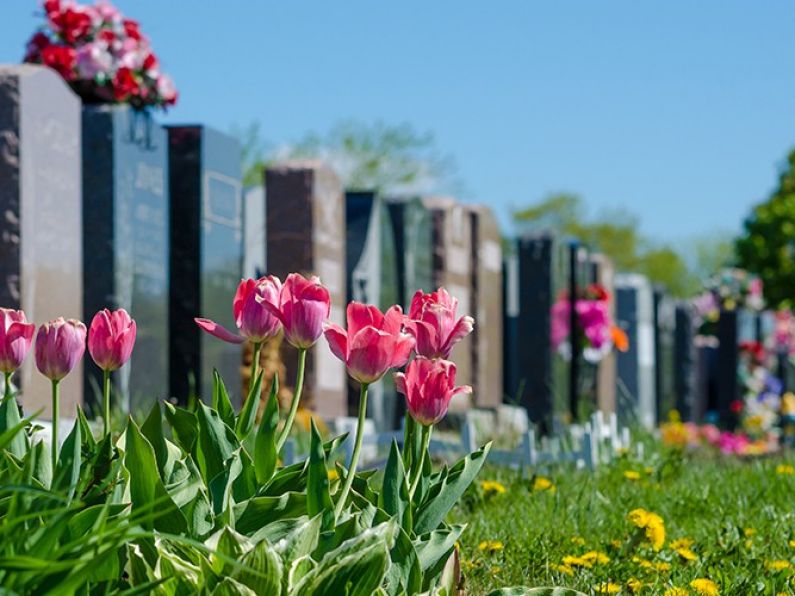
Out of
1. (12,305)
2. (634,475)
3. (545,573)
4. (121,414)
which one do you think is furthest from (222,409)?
(12,305)

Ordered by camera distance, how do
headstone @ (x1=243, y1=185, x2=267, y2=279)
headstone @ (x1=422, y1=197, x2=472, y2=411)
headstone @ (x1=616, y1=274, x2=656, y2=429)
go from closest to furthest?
1. headstone @ (x1=243, y1=185, x2=267, y2=279)
2. headstone @ (x1=422, y1=197, x2=472, y2=411)
3. headstone @ (x1=616, y1=274, x2=656, y2=429)

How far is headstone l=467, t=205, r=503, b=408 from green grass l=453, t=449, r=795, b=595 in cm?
701

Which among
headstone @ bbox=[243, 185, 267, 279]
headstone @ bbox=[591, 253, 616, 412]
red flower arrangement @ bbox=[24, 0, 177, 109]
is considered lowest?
headstone @ bbox=[591, 253, 616, 412]

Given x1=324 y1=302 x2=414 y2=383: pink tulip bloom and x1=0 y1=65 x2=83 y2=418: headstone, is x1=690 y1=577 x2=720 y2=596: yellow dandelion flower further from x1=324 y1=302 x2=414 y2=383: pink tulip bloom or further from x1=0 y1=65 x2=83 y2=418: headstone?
x1=0 y1=65 x2=83 y2=418: headstone

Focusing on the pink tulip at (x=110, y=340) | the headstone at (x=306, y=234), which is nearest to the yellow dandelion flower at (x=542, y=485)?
the pink tulip at (x=110, y=340)

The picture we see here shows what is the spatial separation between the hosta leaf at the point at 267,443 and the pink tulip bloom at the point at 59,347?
0.41 meters

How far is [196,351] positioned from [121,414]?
2288 millimetres

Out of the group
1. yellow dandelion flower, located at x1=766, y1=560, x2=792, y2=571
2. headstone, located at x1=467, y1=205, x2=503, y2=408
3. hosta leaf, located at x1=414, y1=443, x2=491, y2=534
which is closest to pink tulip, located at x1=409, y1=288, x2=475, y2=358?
hosta leaf, located at x1=414, y1=443, x2=491, y2=534

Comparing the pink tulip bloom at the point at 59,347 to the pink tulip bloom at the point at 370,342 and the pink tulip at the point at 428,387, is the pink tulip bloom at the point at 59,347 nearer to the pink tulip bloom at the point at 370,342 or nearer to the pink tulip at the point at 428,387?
the pink tulip bloom at the point at 370,342

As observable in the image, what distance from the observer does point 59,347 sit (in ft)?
9.36

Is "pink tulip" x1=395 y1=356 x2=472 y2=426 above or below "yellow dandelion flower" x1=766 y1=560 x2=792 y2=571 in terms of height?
above

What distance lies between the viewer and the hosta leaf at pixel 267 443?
9.81 feet

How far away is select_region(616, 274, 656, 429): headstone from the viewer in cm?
1886

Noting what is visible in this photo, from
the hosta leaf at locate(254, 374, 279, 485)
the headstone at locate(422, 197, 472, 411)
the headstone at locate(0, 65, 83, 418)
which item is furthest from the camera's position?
the headstone at locate(422, 197, 472, 411)
